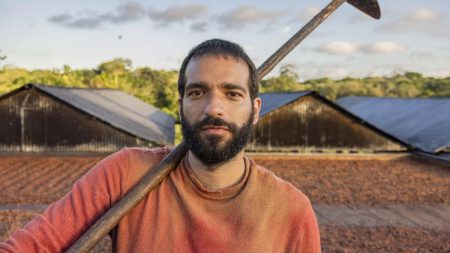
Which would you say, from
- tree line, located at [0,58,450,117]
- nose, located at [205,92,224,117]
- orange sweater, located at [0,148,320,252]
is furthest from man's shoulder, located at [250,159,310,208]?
tree line, located at [0,58,450,117]

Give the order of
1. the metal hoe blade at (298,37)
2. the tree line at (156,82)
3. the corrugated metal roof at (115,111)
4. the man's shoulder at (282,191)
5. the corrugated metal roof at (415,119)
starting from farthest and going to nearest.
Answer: the tree line at (156,82) → the corrugated metal roof at (415,119) → the corrugated metal roof at (115,111) → the metal hoe blade at (298,37) → the man's shoulder at (282,191)

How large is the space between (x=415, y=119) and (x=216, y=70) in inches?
996

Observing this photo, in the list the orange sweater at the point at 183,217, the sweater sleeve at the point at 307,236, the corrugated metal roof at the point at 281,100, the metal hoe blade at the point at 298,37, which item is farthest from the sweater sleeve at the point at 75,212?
the corrugated metal roof at the point at 281,100

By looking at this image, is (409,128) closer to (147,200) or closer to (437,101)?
(437,101)

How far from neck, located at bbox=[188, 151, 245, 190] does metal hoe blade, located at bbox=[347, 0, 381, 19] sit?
1375mm

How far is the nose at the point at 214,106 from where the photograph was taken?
1.71 meters

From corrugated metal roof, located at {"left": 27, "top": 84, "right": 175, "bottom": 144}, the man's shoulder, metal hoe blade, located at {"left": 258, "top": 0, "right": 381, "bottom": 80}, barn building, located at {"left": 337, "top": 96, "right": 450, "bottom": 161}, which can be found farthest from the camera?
barn building, located at {"left": 337, "top": 96, "right": 450, "bottom": 161}

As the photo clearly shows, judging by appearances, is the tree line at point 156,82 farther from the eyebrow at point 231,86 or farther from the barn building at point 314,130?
the eyebrow at point 231,86

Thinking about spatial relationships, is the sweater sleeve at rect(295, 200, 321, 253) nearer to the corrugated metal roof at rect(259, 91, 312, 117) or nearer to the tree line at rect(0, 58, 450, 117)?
the corrugated metal roof at rect(259, 91, 312, 117)

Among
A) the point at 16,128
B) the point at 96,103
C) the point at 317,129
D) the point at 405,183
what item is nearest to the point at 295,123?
the point at 317,129

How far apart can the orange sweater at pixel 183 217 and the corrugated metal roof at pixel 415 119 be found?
64.6ft

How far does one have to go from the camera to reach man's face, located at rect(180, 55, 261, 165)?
173cm

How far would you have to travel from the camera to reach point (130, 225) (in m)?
1.81

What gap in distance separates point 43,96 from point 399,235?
48.0 ft
